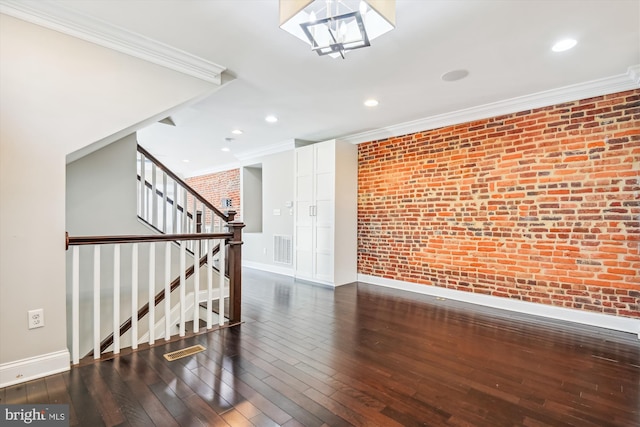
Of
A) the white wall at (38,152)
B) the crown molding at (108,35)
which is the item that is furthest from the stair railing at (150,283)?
the crown molding at (108,35)

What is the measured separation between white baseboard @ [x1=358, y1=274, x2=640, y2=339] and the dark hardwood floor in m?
0.16

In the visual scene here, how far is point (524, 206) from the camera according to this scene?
3586 millimetres

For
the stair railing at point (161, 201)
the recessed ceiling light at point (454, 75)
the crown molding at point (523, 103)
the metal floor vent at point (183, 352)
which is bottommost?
the metal floor vent at point (183, 352)

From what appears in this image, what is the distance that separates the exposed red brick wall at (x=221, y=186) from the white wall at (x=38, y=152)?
5.06 meters

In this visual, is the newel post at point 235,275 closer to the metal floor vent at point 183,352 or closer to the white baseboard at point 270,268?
the metal floor vent at point 183,352

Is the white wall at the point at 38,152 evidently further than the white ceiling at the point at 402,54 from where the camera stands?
No

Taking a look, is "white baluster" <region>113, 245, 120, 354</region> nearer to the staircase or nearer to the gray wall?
the staircase

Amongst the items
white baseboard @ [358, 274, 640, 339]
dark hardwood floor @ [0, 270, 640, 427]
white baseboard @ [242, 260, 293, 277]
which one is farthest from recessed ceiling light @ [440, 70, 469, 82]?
white baseboard @ [242, 260, 293, 277]

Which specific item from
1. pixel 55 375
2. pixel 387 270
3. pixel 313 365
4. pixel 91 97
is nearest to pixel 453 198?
pixel 387 270

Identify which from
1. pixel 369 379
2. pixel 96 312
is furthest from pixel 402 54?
pixel 96 312

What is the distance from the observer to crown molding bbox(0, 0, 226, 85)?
1975 millimetres

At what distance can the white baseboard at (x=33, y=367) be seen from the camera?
1.93m

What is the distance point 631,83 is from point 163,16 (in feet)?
14.0

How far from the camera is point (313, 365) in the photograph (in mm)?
2268
